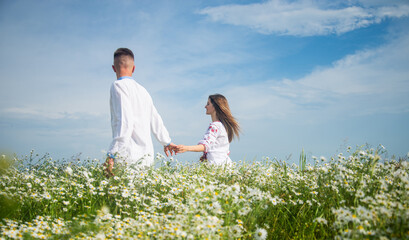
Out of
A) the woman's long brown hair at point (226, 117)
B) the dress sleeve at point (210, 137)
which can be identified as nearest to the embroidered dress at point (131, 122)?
the dress sleeve at point (210, 137)

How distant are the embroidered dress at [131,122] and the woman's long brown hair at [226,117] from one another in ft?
6.73

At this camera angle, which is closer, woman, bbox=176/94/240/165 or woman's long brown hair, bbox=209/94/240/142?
woman, bbox=176/94/240/165

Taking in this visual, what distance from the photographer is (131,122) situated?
6.00 meters

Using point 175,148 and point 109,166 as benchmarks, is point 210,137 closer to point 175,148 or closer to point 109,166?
point 175,148

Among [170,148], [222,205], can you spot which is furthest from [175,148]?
[222,205]

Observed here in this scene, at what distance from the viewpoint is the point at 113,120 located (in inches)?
239

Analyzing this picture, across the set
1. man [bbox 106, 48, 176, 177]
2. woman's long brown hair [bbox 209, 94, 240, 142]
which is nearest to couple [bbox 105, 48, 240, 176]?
man [bbox 106, 48, 176, 177]

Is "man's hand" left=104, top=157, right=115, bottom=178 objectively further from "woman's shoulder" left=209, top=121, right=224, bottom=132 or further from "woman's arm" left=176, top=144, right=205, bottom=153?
"woman's shoulder" left=209, top=121, right=224, bottom=132

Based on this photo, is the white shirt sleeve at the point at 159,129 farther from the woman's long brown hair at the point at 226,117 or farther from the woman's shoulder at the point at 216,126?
the woman's long brown hair at the point at 226,117

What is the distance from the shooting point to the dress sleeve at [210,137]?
7395 millimetres

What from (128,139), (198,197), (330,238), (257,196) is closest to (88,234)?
(198,197)

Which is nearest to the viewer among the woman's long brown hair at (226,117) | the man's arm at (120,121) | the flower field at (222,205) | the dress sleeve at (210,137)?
the flower field at (222,205)

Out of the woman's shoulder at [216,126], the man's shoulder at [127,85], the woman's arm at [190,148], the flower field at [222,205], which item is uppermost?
the man's shoulder at [127,85]

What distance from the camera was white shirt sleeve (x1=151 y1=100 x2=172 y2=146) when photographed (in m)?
6.91
